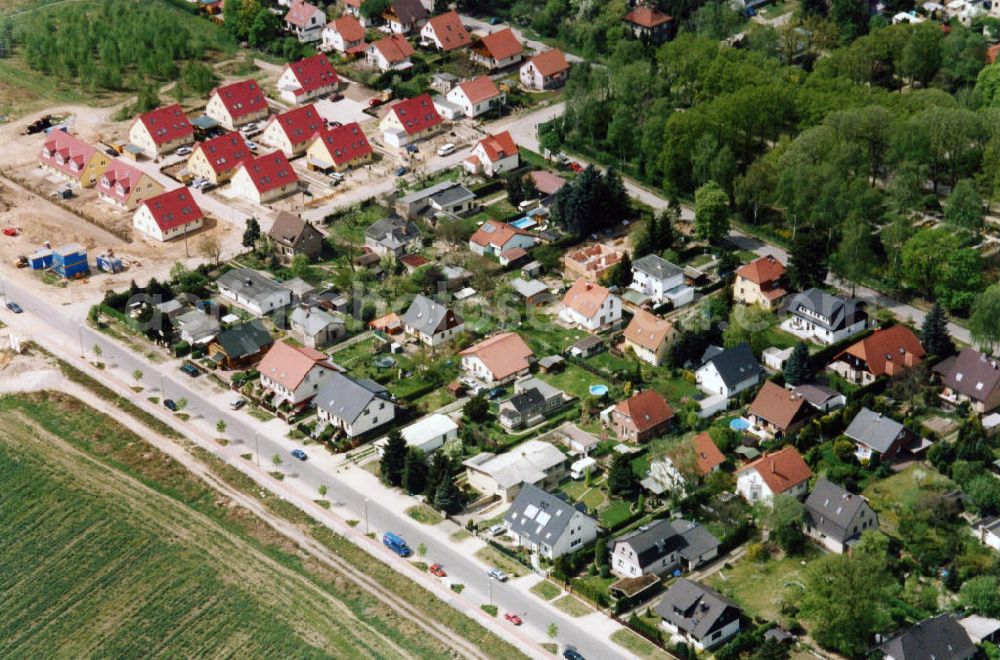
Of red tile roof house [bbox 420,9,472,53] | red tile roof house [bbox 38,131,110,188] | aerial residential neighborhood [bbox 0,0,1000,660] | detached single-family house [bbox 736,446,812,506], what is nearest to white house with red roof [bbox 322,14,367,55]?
aerial residential neighborhood [bbox 0,0,1000,660]

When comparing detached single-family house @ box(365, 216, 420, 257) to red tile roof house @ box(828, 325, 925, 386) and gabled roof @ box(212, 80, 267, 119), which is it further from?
red tile roof house @ box(828, 325, 925, 386)

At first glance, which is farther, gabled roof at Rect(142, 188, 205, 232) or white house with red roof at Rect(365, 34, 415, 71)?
white house with red roof at Rect(365, 34, 415, 71)

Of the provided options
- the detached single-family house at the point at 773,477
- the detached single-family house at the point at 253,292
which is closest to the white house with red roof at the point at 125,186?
the detached single-family house at the point at 253,292

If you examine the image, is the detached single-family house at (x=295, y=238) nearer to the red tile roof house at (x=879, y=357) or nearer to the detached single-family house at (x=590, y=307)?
the detached single-family house at (x=590, y=307)

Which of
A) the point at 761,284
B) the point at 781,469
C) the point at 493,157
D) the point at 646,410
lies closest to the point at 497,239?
the point at 493,157

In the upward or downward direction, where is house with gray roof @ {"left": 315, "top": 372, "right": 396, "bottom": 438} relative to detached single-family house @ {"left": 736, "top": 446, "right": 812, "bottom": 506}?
downward

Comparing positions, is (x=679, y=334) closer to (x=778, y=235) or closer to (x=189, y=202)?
(x=778, y=235)

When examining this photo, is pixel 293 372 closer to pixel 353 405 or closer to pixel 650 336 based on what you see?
pixel 353 405
